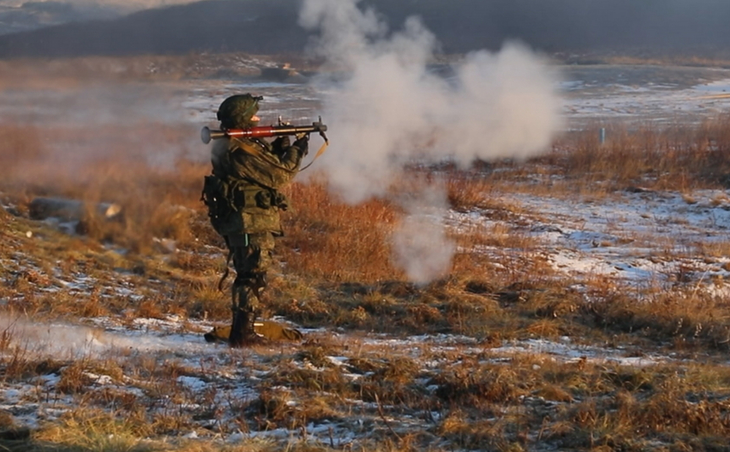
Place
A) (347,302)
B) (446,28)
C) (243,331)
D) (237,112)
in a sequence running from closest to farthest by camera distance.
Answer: (237,112) → (243,331) → (347,302) → (446,28)

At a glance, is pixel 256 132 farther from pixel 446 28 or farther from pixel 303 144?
pixel 446 28

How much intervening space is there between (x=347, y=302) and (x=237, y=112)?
2.83 meters

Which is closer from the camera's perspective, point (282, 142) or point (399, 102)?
point (282, 142)

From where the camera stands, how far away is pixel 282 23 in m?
24.6

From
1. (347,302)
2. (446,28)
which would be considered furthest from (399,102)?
(446,28)

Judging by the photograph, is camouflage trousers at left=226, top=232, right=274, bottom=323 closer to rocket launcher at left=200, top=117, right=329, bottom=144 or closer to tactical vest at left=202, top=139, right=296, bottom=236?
tactical vest at left=202, top=139, right=296, bottom=236

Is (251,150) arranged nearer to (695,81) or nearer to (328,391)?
(328,391)

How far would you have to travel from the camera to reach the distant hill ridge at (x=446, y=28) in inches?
700

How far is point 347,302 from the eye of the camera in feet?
28.0

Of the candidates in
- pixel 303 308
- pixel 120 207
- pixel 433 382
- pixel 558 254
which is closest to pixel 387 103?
pixel 558 254

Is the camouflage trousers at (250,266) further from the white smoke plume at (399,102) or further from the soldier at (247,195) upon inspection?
the white smoke plume at (399,102)

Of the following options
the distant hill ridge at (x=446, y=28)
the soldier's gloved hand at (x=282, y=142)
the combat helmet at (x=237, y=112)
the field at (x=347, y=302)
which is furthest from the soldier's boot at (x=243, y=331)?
the distant hill ridge at (x=446, y=28)

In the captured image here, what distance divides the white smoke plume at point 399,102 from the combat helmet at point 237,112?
4271 mm

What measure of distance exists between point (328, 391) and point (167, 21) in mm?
20004
